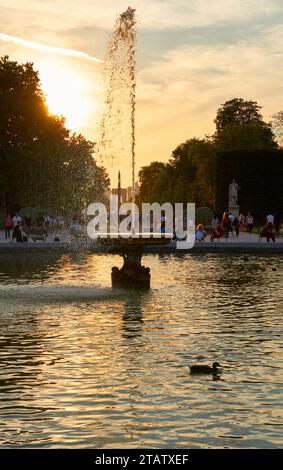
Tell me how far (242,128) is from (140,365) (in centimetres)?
A: 7816

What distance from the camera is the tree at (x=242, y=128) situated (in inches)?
3457

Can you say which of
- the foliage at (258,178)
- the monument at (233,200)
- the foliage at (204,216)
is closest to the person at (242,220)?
the monument at (233,200)

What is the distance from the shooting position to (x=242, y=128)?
88.8 m

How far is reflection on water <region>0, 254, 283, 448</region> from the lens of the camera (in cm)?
890

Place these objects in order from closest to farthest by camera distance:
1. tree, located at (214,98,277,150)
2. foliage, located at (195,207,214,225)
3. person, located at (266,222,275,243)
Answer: person, located at (266,222,275,243) → foliage, located at (195,207,214,225) → tree, located at (214,98,277,150)

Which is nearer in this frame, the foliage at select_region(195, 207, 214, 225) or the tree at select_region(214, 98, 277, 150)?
the foliage at select_region(195, 207, 214, 225)

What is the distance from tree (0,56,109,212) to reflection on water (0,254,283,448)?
151ft

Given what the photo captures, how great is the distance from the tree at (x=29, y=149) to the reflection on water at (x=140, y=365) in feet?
151

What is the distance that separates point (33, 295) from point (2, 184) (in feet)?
157

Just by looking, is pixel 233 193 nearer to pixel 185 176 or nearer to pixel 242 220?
pixel 242 220

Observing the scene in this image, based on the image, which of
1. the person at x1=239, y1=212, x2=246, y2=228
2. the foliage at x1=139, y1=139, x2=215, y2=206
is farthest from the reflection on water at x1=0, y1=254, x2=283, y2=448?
the foliage at x1=139, y1=139, x2=215, y2=206

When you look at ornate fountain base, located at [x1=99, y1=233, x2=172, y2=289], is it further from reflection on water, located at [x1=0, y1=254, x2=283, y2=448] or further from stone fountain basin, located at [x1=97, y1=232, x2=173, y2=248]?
reflection on water, located at [x1=0, y1=254, x2=283, y2=448]
